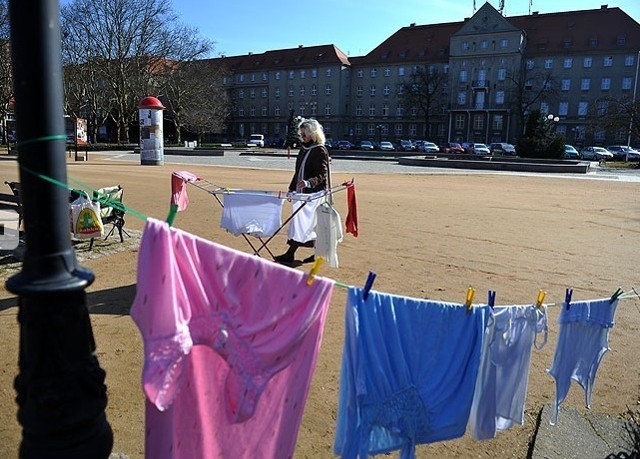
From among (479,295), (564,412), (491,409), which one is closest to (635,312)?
(479,295)

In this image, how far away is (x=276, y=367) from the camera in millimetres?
2256

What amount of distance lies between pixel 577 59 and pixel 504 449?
284 feet

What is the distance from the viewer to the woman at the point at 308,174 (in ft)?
23.2

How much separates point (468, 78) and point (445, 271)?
82.1 metres

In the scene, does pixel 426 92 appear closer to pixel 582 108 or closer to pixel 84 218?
pixel 582 108

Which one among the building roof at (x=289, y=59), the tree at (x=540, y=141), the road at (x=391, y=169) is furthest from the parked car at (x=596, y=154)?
the building roof at (x=289, y=59)

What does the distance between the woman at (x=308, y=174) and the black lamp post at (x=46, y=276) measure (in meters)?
5.13

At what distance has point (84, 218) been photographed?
24.6 feet

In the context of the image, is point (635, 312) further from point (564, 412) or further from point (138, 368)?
point (138, 368)

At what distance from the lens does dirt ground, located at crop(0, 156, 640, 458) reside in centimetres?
379

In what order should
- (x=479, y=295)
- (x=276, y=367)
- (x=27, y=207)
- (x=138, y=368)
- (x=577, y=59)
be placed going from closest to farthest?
1. (x=27, y=207)
2. (x=276, y=367)
3. (x=138, y=368)
4. (x=479, y=295)
5. (x=577, y=59)

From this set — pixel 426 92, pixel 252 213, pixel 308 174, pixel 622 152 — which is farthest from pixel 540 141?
pixel 426 92

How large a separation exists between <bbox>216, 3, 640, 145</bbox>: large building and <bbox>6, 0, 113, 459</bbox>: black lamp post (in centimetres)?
7495

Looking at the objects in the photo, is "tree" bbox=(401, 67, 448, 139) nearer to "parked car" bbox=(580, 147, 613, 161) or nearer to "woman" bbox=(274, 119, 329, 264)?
"parked car" bbox=(580, 147, 613, 161)
